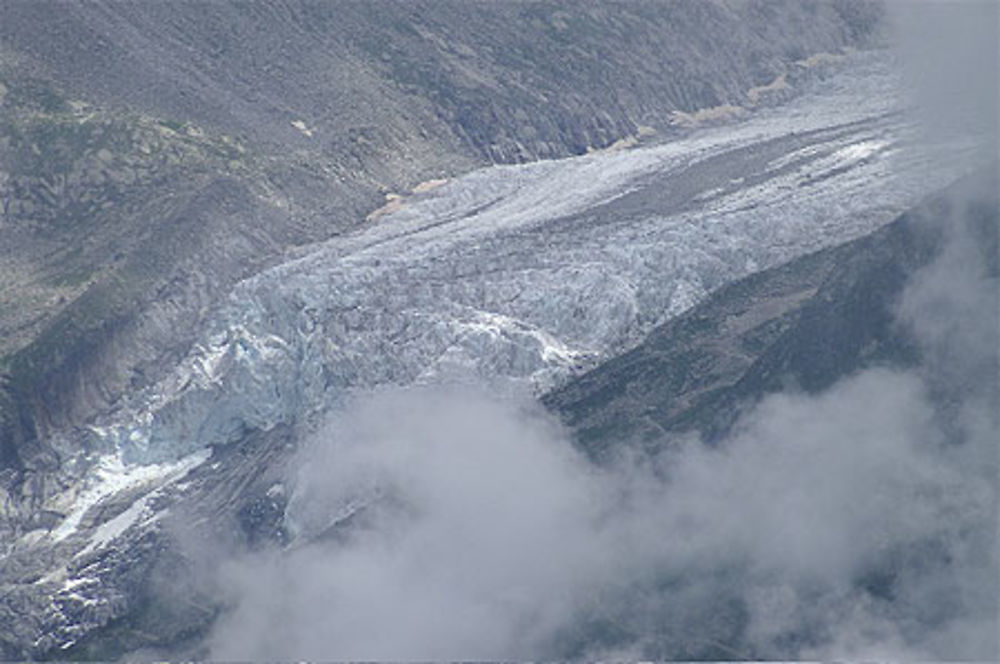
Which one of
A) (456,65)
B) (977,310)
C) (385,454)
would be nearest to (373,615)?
(385,454)

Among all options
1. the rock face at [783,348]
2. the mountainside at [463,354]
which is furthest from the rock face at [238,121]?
the rock face at [783,348]

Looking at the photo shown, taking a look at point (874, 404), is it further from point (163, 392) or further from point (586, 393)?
point (163, 392)

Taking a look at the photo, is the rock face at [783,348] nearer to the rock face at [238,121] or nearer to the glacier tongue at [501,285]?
the glacier tongue at [501,285]

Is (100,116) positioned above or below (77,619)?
above

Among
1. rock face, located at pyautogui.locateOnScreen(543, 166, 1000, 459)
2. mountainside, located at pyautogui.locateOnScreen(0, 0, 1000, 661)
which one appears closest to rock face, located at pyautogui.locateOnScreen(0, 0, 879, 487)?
mountainside, located at pyautogui.locateOnScreen(0, 0, 1000, 661)

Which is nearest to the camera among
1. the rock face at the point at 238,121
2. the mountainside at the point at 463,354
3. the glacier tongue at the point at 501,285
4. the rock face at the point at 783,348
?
the mountainside at the point at 463,354

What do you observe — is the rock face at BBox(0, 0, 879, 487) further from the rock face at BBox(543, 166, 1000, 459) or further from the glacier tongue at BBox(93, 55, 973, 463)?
the rock face at BBox(543, 166, 1000, 459)
